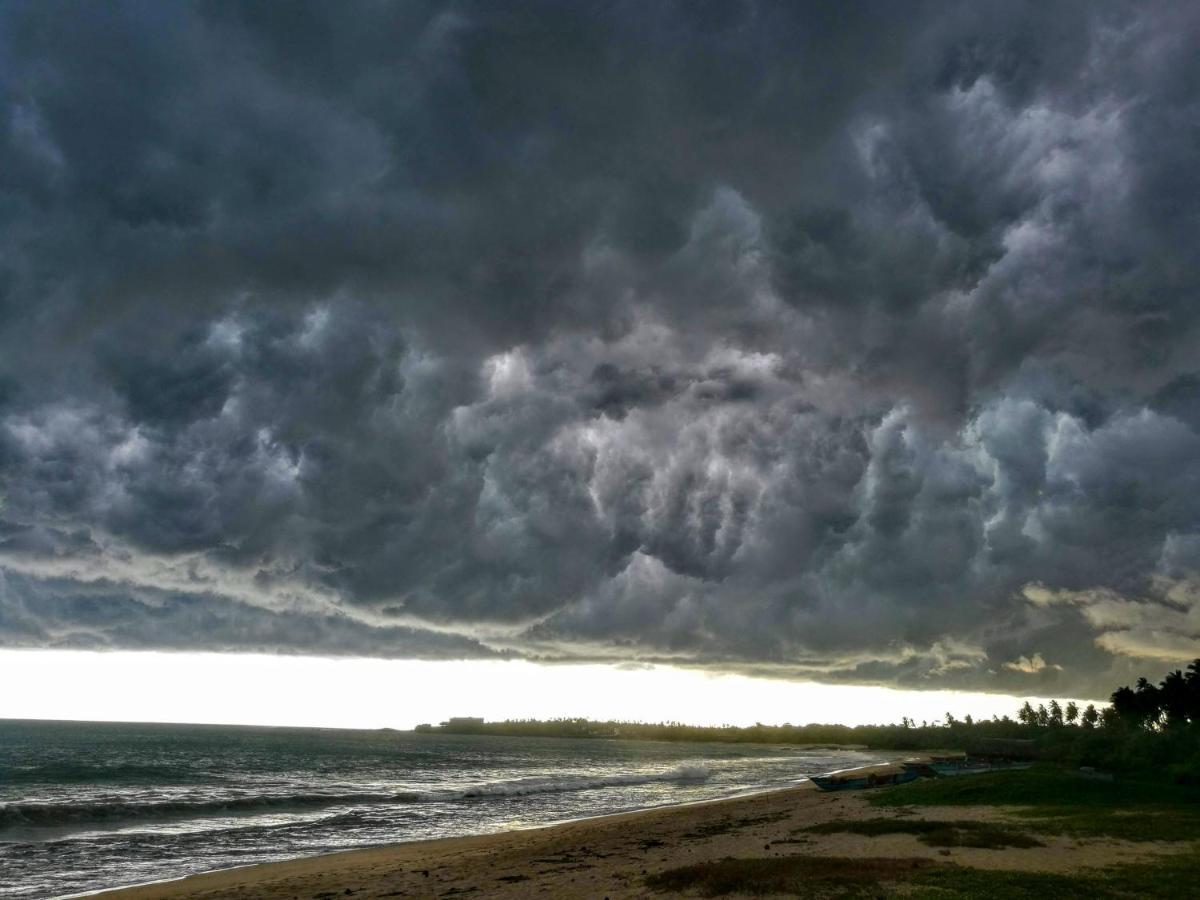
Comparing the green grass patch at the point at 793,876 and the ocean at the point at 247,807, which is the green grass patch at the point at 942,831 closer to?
the green grass patch at the point at 793,876

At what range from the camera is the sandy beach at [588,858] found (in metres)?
27.0

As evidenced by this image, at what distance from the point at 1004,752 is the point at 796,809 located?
97797 mm

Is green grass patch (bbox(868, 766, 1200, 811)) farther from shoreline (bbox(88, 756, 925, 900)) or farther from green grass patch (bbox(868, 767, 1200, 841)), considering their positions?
shoreline (bbox(88, 756, 925, 900))

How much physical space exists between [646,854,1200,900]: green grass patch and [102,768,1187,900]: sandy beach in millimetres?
1184

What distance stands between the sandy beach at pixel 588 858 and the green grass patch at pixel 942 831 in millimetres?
802

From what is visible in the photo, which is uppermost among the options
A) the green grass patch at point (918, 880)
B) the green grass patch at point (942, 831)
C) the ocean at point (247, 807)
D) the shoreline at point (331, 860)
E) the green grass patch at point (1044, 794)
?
the green grass patch at point (918, 880)

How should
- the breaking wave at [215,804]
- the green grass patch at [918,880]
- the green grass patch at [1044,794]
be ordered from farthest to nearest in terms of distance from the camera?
the breaking wave at [215,804] < the green grass patch at [1044,794] < the green grass patch at [918,880]

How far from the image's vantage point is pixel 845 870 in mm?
25031

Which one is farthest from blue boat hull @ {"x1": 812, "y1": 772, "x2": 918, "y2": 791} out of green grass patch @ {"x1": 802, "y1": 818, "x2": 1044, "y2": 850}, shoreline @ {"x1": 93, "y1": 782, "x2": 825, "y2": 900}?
green grass patch @ {"x1": 802, "y1": 818, "x2": 1044, "y2": 850}

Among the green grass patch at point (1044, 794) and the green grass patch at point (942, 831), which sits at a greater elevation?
the green grass patch at point (942, 831)

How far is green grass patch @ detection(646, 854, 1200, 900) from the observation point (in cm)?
2073

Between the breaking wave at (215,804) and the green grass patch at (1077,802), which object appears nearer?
the green grass patch at (1077,802)

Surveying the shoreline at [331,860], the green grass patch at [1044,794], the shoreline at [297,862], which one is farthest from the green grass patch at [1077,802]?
the shoreline at [331,860]

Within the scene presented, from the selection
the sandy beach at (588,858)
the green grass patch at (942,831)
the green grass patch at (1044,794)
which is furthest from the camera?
the green grass patch at (1044,794)
